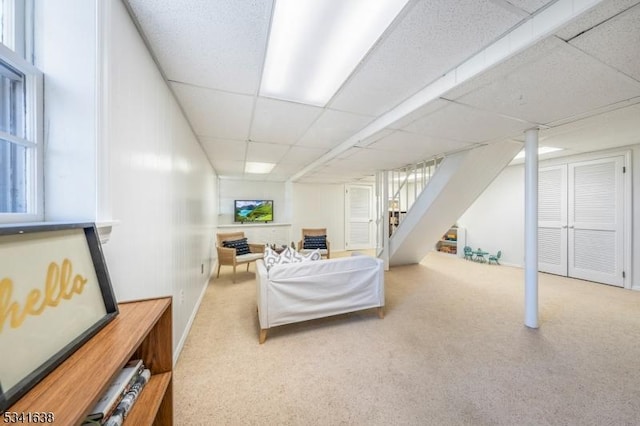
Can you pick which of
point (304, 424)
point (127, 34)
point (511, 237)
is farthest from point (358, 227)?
point (127, 34)

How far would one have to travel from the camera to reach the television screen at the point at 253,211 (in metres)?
5.79

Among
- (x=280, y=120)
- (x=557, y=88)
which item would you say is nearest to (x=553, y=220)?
(x=557, y=88)

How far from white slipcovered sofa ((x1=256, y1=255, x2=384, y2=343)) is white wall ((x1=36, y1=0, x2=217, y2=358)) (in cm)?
81

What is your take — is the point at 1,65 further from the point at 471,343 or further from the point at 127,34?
the point at 471,343

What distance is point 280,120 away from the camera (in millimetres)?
2301

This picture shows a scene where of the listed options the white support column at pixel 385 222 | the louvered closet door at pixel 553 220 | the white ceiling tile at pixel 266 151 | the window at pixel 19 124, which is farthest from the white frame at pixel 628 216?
the window at pixel 19 124

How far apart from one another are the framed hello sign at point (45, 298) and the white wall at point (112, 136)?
8.0 inches

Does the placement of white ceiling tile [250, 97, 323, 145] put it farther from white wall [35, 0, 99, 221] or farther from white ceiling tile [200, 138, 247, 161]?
white wall [35, 0, 99, 221]

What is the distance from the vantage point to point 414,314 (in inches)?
105

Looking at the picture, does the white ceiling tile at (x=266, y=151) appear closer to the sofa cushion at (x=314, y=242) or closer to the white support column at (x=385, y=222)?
the sofa cushion at (x=314, y=242)

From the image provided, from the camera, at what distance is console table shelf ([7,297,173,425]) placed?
457 millimetres

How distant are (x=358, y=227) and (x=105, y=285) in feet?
20.9

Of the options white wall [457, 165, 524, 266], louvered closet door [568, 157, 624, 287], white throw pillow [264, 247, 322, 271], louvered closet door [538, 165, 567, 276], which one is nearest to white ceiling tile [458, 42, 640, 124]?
white throw pillow [264, 247, 322, 271]

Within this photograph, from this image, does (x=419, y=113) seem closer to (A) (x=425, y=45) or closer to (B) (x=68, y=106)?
(A) (x=425, y=45)
